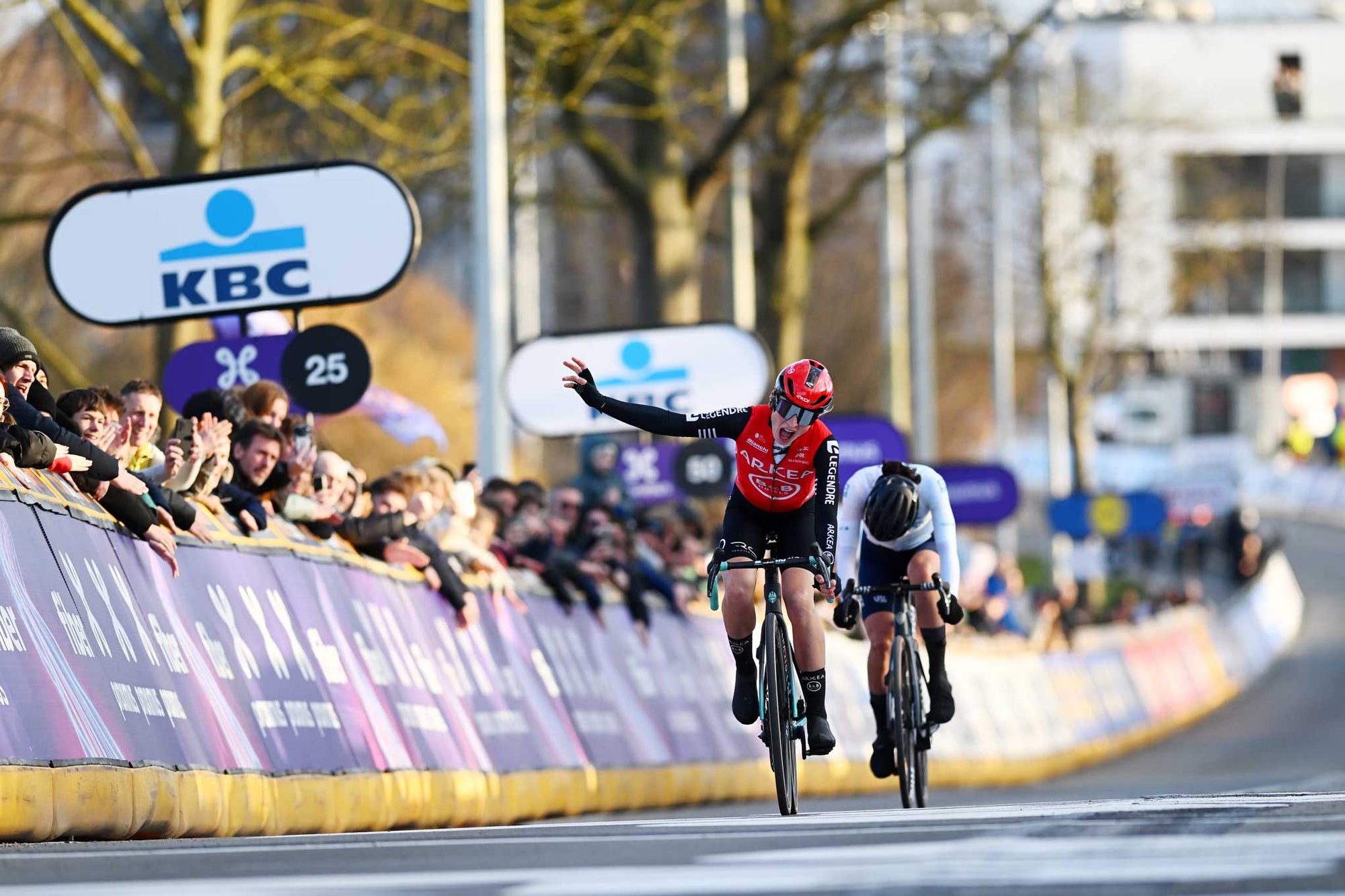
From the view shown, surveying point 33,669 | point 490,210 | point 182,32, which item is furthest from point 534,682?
point 182,32

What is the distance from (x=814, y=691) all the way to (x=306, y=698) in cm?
221

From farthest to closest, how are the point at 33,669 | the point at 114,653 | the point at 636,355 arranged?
1. the point at 636,355
2. the point at 114,653
3. the point at 33,669

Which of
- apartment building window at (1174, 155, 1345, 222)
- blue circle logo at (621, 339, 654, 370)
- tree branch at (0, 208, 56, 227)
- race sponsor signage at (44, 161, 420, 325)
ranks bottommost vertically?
blue circle logo at (621, 339, 654, 370)

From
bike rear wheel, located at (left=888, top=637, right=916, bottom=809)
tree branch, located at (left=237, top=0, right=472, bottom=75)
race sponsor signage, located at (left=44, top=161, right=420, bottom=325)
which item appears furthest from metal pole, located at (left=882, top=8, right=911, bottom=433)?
bike rear wheel, located at (left=888, top=637, right=916, bottom=809)

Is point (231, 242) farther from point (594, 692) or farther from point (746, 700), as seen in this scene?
point (746, 700)

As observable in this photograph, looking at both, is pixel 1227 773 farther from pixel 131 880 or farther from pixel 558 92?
pixel 131 880

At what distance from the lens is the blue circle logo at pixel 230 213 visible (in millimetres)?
15023

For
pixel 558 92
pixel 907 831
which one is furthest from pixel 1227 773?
pixel 907 831

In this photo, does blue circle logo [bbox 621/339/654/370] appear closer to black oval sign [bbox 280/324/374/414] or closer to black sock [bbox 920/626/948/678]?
black oval sign [bbox 280/324/374/414]

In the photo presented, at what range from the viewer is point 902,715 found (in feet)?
43.6

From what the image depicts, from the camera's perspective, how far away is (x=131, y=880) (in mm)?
6930

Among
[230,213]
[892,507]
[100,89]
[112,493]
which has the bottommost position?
[892,507]

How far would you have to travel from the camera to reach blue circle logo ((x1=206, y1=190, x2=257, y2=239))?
49.3 ft

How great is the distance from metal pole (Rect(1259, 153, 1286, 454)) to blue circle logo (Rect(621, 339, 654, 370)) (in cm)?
4516
